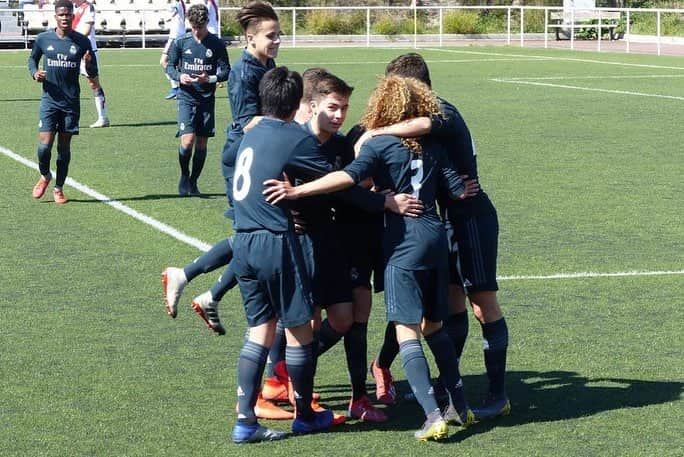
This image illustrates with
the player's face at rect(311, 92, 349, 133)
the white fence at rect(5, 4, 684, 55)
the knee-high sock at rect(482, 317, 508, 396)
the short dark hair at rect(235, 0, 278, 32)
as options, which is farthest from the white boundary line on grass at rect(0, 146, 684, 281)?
the white fence at rect(5, 4, 684, 55)

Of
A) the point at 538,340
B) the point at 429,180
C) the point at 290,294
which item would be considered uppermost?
the point at 429,180

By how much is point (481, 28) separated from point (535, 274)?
42.5m

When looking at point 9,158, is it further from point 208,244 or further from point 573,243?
→ point 573,243

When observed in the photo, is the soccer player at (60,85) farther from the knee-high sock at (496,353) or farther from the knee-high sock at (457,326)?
the knee-high sock at (496,353)

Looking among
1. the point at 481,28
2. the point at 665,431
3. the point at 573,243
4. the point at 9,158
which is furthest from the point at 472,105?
the point at 481,28

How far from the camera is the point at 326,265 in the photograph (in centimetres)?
644

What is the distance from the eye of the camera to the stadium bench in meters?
47.3

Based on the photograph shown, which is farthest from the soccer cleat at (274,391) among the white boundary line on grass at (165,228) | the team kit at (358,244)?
the white boundary line on grass at (165,228)

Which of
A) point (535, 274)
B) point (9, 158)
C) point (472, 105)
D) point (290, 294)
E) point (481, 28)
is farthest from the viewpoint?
point (481, 28)

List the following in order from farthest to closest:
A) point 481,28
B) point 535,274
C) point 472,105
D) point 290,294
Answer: point 481,28
point 472,105
point 535,274
point 290,294

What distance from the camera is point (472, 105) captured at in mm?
24453

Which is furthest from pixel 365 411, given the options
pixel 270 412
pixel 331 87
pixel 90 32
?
pixel 90 32

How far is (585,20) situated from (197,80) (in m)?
38.3

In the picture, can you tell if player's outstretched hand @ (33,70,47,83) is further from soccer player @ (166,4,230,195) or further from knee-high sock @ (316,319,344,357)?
knee-high sock @ (316,319,344,357)
